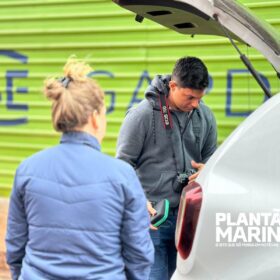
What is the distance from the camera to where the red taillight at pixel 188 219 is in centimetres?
254

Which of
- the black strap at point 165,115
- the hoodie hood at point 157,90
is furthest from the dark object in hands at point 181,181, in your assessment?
the hoodie hood at point 157,90

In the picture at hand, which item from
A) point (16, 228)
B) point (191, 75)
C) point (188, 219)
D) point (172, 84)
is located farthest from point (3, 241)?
point (188, 219)

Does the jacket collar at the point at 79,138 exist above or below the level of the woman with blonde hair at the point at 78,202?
above

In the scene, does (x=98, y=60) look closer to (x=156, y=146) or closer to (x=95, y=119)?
(x=156, y=146)

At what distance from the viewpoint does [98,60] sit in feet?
21.8

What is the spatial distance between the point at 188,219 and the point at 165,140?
103 cm

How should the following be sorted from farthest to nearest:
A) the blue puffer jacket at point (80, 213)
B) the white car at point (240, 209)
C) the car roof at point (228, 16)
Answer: the car roof at point (228, 16), the white car at point (240, 209), the blue puffer jacket at point (80, 213)

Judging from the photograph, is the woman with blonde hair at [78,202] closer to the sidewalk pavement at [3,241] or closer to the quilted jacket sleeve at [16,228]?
the quilted jacket sleeve at [16,228]

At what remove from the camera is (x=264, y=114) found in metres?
2.51

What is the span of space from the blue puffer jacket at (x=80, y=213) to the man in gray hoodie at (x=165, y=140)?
43.1 inches

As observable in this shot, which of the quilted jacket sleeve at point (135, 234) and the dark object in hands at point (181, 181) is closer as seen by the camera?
the quilted jacket sleeve at point (135, 234)

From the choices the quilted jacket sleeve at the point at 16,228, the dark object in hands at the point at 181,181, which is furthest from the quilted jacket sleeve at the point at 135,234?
the dark object in hands at the point at 181,181

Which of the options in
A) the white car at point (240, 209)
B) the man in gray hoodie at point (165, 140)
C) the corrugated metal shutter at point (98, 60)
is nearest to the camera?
the white car at point (240, 209)

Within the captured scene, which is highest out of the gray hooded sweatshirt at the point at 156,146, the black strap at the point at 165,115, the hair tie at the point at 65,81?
the hair tie at the point at 65,81
